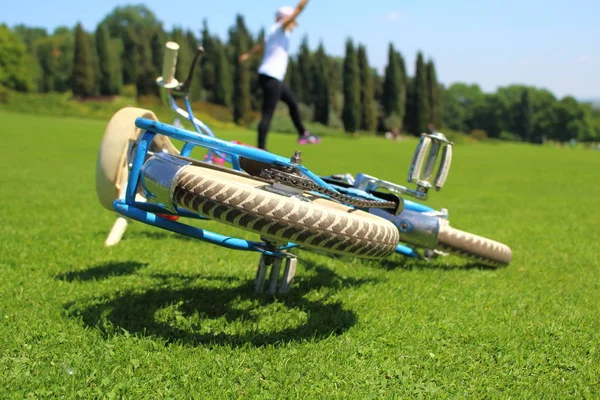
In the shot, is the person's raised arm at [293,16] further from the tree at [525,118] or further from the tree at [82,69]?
the tree at [525,118]

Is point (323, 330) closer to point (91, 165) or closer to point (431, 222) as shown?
point (431, 222)

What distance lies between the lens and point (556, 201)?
406 inches

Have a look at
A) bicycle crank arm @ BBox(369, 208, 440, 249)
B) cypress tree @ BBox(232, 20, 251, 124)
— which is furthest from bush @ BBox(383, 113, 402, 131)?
bicycle crank arm @ BBox(369, 208, 440, 249)

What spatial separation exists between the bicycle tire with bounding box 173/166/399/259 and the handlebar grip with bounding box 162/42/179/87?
165 centimetres

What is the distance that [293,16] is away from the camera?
623cm

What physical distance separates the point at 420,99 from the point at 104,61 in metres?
37.7

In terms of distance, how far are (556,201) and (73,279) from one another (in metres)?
9.14

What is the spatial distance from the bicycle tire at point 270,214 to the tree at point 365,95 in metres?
63.5

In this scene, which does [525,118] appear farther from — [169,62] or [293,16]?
[169,62]

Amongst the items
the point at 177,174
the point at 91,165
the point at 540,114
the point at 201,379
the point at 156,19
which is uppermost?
the point at 156,19

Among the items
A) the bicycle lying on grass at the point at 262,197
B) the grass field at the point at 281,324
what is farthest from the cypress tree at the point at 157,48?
the bicycle lying on grass at the point at 262,197

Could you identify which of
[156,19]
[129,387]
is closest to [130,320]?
[129,387]

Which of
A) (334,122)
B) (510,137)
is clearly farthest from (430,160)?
(510,137)

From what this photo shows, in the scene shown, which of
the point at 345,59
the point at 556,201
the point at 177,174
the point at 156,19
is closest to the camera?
the point at 177,174
